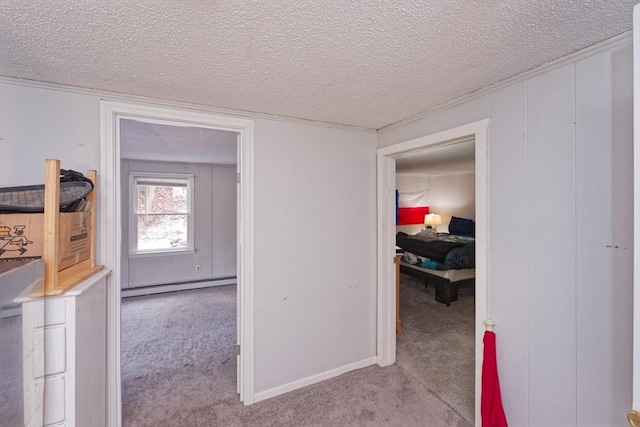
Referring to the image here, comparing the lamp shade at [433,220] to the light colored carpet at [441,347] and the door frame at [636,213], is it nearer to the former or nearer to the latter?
the light colored carpet at [441,347]

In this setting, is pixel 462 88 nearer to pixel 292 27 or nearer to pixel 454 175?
pixel 292 27

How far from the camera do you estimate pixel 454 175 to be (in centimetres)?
647

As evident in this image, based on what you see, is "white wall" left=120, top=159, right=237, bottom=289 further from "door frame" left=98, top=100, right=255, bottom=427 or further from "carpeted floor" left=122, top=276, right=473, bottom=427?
"door frame" left=98, top=100, right=255, bottom=427

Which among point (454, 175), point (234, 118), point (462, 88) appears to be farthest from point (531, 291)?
point (454, 175)

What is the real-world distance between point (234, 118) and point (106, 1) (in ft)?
3.55

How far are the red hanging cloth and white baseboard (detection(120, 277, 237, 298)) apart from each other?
4.42 metres

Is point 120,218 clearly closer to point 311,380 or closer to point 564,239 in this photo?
point 311,380

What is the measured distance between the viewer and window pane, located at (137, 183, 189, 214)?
181 inches

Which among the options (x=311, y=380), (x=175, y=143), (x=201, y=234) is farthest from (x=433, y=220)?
(x=175, y=143)

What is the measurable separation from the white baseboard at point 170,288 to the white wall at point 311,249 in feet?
10.8

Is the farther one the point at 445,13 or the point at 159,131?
the point at 159,131

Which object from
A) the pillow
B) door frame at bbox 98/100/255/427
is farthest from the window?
the pillow

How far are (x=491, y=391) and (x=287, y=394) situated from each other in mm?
1415

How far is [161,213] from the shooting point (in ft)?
15.5
